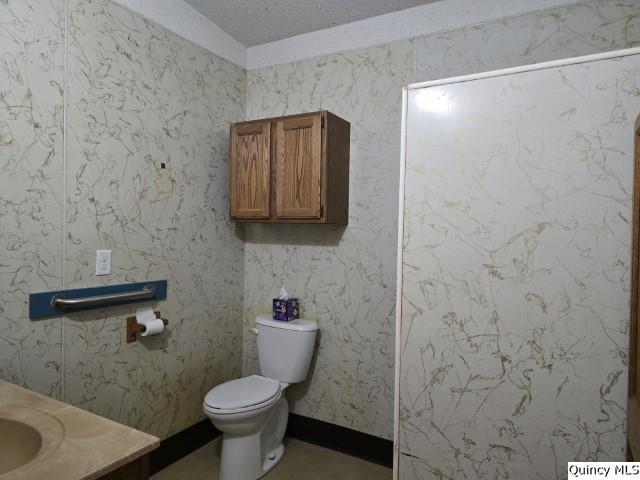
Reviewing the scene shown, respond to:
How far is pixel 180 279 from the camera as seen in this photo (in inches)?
85.3

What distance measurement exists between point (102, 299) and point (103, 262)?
0.56 ft

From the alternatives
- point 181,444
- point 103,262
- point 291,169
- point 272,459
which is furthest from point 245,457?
point 291,169

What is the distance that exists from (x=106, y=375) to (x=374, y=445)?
4.78ft

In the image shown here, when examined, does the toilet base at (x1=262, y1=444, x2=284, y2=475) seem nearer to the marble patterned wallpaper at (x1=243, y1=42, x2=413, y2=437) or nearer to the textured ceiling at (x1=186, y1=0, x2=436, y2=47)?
the marble patterned wallpaper at (x1=243, y1=42, x2=413, y2=437)

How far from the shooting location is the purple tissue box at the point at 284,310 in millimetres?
2307

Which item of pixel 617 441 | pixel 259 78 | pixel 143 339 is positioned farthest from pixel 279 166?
pixel 617 441

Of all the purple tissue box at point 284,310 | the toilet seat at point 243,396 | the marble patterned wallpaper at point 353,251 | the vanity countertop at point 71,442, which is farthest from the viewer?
the purple tissue box at point 284,310

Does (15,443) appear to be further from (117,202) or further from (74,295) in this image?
(117,202)

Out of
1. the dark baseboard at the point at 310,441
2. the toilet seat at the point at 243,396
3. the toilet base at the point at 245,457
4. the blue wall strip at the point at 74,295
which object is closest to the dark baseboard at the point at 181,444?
the dark baseboard at the point at 310,441

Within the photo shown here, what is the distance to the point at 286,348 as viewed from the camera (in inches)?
87.7

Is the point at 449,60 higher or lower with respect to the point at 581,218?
higher

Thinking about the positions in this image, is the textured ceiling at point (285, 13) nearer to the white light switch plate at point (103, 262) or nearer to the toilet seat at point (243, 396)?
the white light switch plate at point (103, 262)

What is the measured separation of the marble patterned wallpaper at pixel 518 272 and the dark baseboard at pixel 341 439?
0.78 metres

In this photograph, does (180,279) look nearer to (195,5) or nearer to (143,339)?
(143,339)
